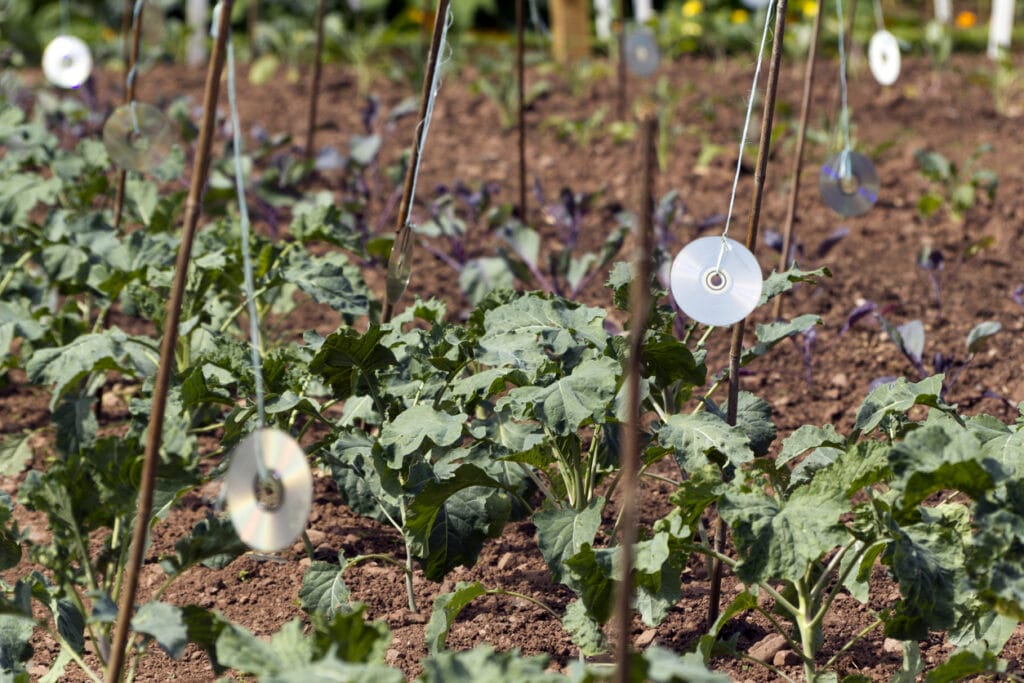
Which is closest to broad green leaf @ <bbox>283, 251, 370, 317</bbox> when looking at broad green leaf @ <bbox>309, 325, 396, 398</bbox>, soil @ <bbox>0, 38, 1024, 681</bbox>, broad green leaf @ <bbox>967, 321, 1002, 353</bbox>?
broad green leaf @ <bbox>309, 325, 396, 398</bbox>

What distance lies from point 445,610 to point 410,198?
991mm

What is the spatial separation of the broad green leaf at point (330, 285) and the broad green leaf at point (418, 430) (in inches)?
26.4

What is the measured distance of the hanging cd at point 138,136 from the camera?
2.99 meters

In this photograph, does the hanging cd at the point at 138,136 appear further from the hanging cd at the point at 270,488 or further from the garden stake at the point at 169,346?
the hanging cd at the point at 270,488

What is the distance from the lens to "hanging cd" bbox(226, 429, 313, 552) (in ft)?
5.87

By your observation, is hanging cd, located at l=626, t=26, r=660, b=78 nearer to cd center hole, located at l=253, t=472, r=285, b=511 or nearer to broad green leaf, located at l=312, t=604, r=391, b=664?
cd center hole, located at l=253, t=472, r=285, b=511

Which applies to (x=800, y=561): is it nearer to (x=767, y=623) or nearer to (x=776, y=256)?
(x=767, y=623)

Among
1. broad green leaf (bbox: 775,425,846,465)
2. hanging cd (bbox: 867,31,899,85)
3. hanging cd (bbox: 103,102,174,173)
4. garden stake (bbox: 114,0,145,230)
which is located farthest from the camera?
hanging cd (bbox: 867,31,899,85)

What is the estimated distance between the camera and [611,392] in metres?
2.24

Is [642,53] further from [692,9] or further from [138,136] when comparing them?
[692,9]

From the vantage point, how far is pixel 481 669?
1.64 metres

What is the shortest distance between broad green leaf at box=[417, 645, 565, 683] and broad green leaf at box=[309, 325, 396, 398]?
38.3 inches

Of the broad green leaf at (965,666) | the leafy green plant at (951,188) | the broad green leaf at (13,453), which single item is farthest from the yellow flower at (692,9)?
the broad green leaf at (965,666)

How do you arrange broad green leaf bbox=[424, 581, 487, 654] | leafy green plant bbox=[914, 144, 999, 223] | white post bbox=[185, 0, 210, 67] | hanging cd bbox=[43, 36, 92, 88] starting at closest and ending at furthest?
1. broad green leaf bbox=[424, 581, 487, 654]
2. hanging cd bbox=[43, 36, 92, 88]
3. leafy green plant bbox=[914, 144, 999, 223]
4. white post bbox=[185, 0, 210, 67]
